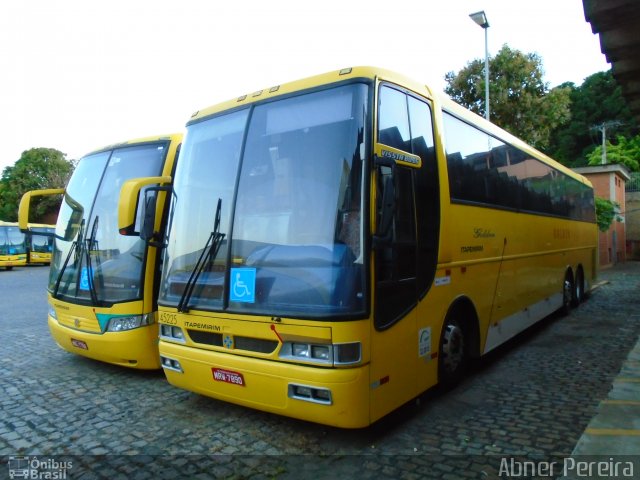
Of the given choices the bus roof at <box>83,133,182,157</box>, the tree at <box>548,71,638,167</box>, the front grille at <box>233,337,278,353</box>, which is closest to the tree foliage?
the bus roof at <box>83,133,182,157</box>

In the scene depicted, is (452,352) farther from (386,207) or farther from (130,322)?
(130,322)

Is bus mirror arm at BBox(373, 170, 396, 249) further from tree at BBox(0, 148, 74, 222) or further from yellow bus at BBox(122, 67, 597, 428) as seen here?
tree at BBox(0, 148, 74, 222)

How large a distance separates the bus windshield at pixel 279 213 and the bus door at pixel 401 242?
23 centimetres

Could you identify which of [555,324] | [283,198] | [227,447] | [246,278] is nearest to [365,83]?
[283,198]

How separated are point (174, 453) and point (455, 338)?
10.1 feet

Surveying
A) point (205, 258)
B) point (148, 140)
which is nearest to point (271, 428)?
point (205, 258)

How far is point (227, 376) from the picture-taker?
4293mm

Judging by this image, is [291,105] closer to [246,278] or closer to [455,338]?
[246,278]

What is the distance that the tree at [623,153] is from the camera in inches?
1801

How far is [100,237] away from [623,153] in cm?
5202

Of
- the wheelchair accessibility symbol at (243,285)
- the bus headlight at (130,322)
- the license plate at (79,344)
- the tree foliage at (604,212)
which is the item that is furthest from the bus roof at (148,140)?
the tree foliage at (604,212)

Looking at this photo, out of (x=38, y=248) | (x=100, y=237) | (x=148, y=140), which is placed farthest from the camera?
(x=38, y=248)

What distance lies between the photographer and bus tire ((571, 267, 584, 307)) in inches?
457

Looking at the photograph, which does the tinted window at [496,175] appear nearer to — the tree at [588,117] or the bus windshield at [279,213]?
the bus windshield at [279,213]
